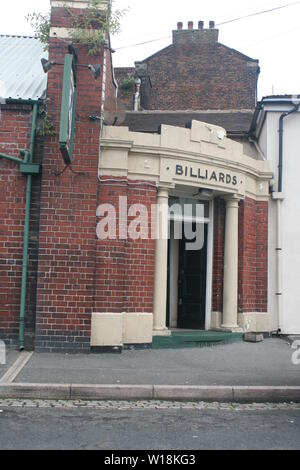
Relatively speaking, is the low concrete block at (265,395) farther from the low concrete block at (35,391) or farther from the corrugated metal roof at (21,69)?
the corrugated metal roof at (21,69)

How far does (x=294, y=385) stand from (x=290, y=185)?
20.0 ft

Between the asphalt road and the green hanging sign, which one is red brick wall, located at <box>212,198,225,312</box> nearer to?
the green hanging sign

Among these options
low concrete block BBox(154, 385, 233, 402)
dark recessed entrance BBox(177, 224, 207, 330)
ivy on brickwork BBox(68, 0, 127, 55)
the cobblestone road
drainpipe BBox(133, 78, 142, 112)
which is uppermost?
drainpipe BBox(133, 78, 142, 112)

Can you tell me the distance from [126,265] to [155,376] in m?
2.65

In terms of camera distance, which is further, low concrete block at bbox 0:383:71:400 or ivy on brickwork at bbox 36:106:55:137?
ivy on brickwork at bbox 36:106:55:137

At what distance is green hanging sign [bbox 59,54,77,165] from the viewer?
7.42 meters

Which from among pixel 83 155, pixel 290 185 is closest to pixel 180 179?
pixel 83 155

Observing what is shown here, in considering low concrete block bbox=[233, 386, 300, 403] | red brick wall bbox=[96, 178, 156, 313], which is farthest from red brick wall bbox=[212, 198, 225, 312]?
low concrete block bbox=[233, 386, 300, 403]

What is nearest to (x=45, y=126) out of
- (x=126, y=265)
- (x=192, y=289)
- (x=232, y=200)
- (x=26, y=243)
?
(x=26, y=243)

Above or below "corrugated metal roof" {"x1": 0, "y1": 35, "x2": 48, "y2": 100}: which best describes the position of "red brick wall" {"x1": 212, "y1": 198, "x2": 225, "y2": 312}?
below

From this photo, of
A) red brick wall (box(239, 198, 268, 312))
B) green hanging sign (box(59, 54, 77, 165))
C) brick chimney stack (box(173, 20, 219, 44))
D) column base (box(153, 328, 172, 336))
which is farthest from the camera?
brick chimney stack (box(173, 20, 219, 44))

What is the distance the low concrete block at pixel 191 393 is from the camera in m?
6.30

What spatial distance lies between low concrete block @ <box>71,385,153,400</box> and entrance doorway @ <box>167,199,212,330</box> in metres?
4.62

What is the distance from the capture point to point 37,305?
27.8 ft
